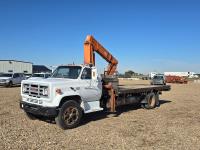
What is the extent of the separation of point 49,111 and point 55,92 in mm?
668

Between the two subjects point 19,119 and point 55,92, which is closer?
point 55,92

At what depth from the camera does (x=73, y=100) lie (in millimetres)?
9773

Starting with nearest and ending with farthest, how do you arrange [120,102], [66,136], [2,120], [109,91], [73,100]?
[66,136]
[73,100]
[2,120]
[109,91]
[120,102]

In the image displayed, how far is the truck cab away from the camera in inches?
361

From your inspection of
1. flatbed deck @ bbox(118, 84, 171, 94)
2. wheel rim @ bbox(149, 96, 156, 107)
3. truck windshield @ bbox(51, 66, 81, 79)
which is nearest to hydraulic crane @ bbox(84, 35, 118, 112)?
flatbed deck @ bbox(118, 84, 171, 94)

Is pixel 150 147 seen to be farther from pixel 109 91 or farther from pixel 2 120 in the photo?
pixel 2 120

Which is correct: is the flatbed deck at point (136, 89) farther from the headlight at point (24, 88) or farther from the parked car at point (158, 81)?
the parked car at point (158, 81)

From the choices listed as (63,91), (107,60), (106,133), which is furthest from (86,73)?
(107,60)

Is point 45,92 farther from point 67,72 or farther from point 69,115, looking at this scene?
point 67,72

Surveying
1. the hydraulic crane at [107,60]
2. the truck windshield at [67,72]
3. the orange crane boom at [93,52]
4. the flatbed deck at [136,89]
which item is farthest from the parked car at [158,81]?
the truck windshield at [67,72]

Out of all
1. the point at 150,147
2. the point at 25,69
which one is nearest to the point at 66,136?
the point at 150,147

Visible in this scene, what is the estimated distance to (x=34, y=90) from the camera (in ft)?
32.1

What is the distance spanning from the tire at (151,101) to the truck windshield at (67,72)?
5504 mm

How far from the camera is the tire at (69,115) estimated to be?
918 cm
